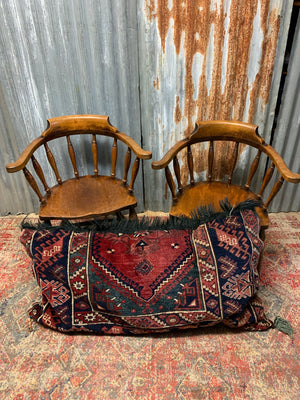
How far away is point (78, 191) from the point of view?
72.6 inches

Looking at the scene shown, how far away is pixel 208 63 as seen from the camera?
6.04ft

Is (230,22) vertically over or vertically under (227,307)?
over

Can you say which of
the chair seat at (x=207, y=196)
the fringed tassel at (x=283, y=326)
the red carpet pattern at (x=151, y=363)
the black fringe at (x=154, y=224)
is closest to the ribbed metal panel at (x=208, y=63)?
Answer: the chair seat at (x=207, y=196)

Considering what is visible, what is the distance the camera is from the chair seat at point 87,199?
5.50ft

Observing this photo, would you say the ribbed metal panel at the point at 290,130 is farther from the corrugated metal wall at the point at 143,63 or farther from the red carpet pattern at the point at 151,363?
the red carpet pattern at the point at 151,363

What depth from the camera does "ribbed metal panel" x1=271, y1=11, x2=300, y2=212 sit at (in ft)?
6.17

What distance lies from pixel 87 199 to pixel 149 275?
0.68 meters

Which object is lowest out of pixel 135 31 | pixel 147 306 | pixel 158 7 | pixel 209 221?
pixel 147 306

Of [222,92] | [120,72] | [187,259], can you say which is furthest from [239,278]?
[120,72]

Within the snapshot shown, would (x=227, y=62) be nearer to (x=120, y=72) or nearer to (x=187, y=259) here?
(x=120, y=72)

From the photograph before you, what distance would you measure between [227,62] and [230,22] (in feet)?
0.72

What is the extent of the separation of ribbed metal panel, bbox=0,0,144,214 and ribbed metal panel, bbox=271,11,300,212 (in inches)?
40.8

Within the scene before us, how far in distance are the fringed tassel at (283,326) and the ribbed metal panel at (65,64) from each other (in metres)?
1.49

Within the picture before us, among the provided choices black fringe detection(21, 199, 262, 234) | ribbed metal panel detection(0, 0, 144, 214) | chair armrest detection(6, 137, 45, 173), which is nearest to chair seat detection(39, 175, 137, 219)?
black fringe detection(21, 199, 262, 234)
